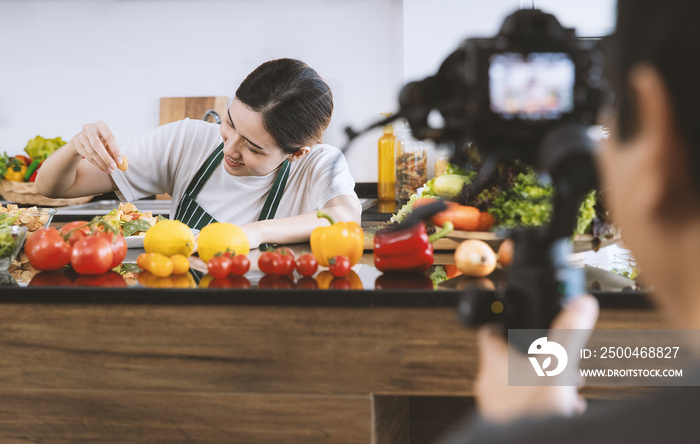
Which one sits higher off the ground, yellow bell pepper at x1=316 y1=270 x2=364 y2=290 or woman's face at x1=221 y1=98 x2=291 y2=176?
woman's face at x1=221 y1=98 x2=291 y2=176

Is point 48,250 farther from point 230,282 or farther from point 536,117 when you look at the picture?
point 536,117

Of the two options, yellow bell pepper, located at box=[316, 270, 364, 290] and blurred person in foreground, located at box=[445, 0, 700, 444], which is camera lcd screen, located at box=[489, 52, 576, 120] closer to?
blurred person in foreground, located at box=[445, 0, 700, 444]

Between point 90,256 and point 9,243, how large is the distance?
24 cm

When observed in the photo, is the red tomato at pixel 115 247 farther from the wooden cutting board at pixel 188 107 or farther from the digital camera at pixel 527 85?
the wooden cutting board at pixel 188 107

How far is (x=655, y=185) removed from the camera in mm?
355

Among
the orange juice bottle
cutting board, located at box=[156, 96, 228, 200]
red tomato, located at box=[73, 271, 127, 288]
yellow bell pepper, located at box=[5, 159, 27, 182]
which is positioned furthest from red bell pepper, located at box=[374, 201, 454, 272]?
yellow bell pepper, located at box=[5, 159, 27, 182]

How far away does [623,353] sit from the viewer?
53.6 inches

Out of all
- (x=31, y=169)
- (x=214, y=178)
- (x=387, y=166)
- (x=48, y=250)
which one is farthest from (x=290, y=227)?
(x=31, y=169)

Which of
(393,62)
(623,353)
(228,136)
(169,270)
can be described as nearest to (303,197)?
(228,136)

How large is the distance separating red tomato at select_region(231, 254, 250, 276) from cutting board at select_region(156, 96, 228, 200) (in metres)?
2.95

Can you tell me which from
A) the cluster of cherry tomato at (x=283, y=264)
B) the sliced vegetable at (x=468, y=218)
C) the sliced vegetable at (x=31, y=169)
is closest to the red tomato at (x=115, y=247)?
the cluster of cherry tomato at (x=283, y=264)

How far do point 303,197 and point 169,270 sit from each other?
1.06 metres

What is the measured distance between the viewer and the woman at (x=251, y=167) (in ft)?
7.19

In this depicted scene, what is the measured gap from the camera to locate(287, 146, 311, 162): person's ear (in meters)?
2.35
